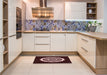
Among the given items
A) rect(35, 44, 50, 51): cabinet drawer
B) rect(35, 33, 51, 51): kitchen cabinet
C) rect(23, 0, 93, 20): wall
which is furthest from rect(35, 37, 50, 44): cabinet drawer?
rect(23, 0, 93, 20): wall

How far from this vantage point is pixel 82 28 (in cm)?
690

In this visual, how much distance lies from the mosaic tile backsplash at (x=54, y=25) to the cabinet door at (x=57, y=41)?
2.37 feet

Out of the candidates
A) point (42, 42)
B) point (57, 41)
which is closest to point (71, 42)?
point (57, 41)

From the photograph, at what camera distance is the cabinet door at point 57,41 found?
20.3 feet

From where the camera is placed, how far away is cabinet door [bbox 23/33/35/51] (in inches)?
241

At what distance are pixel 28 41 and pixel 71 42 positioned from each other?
1.64m

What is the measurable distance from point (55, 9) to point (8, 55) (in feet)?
11.1

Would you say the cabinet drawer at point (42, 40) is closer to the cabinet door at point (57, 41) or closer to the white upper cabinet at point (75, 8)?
the cabinet door at point (57, 41)

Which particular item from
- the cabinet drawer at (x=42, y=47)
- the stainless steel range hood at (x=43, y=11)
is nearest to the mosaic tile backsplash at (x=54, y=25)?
the stainless steel range hood at (x=43, y=11)

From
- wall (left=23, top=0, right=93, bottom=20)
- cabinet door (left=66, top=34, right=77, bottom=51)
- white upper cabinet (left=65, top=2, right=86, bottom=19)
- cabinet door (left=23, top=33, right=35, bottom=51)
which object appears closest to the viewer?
cabinet door (left=23, top=33, right=35, bottom=51)

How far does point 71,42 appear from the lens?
20.5ft

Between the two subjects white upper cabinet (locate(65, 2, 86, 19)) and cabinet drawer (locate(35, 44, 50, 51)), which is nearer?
cabinet drawer (locate(35, 44, 50, 51))

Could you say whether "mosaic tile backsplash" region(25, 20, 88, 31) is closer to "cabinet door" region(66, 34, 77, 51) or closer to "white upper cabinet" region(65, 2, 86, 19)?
"white upper cabinet" region(65, 2, 86, 19)

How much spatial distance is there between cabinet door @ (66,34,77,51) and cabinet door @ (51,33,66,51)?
0.16 m
